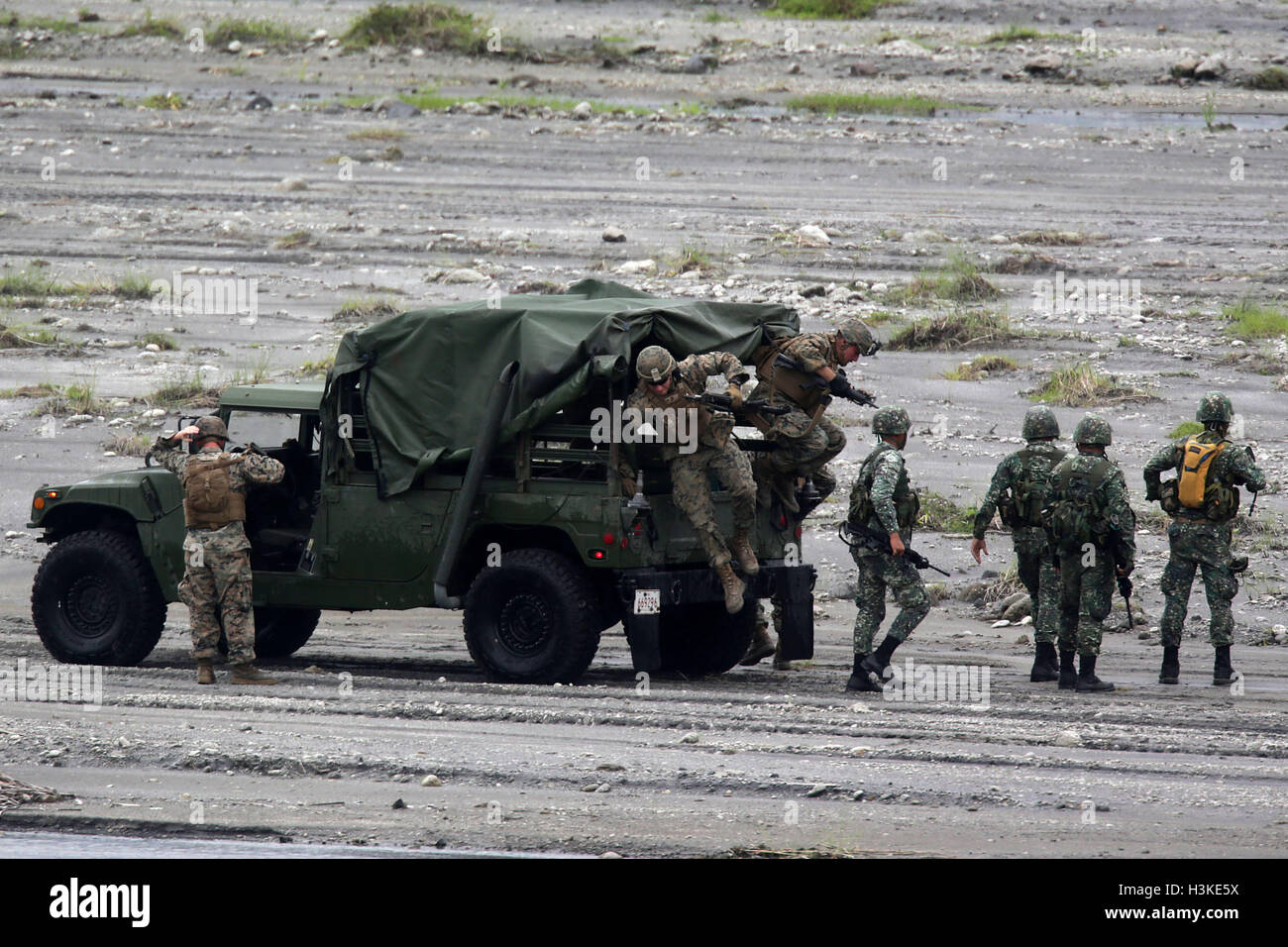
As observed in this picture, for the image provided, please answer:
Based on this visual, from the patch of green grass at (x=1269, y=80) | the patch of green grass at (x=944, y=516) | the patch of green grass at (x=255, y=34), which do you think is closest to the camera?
the patch of green grass at (x=944, y=516)

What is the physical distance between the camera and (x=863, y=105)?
3344 centimetres

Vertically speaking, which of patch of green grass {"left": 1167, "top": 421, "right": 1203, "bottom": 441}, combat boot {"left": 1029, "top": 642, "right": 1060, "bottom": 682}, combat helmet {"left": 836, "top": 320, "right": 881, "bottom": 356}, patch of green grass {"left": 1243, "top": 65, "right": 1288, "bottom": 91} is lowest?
combat boot {"left": 1029, "top": 642, "right": 1060, "bottom": 682}

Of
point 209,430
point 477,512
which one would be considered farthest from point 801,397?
point 209,430

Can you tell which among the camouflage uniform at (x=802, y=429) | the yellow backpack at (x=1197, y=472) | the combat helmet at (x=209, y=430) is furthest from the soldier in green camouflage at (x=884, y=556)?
the combat helmet at (x=209, y=430)

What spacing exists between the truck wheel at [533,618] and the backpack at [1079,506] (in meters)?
2.93

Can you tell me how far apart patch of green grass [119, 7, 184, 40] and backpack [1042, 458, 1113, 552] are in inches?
1289

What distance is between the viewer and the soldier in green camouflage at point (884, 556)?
11.3 m

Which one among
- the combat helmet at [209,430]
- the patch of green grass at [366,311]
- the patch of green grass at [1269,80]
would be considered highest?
the patch of green grass at [1269,80]

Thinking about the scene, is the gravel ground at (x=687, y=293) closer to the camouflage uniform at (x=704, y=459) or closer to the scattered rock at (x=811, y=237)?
the scattered rock at (x=811, y=237)

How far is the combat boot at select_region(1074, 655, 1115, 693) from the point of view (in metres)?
11.5

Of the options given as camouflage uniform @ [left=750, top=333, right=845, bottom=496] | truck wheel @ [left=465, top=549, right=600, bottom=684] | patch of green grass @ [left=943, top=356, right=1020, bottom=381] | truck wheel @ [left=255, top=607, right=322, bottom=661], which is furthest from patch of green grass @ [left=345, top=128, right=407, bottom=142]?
truck wheel @ [left=465, top=549, right=600, bottom=684]

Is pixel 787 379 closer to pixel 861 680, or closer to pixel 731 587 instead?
pixel 731 587

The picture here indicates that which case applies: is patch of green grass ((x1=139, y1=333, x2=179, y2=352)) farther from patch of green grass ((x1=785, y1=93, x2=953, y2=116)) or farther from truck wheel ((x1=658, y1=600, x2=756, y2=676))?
patch of green grass ((x1=785, y1=93, x2=953, y2=116))

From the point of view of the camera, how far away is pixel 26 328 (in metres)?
21.8
